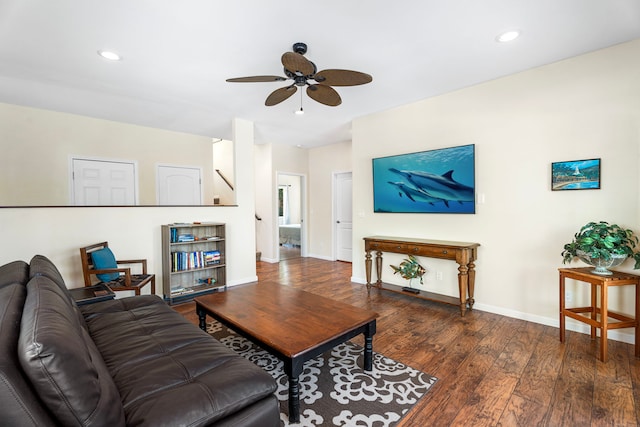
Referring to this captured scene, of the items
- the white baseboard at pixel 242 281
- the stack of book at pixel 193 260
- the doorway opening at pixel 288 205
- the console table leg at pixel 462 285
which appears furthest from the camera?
the doorway opening at pixel 288 205

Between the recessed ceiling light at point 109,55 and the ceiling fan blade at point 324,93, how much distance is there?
1757 millimetres

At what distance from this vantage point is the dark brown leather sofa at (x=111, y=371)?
815mm

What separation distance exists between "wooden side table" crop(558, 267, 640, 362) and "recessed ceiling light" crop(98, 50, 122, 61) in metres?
4.36

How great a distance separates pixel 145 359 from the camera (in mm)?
1472

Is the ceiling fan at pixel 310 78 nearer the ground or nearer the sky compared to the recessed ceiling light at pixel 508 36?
nearer the ground

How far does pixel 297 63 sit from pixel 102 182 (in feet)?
14.6

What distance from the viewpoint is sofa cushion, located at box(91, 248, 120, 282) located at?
3.06 metres

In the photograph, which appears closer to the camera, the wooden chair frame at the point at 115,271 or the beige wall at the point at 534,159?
the beige wall at the point at 534,159

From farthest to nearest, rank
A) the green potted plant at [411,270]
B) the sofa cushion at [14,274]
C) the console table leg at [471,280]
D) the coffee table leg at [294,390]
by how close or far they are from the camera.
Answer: the green potted plant at [411,270]
the console table leg at [471,280]
the coffee table leg at [294,390]
the sofa cushion at [14,274]

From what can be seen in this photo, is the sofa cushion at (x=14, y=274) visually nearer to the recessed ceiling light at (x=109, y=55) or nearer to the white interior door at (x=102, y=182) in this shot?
the recessed ceiling light at (x=109, y=55)

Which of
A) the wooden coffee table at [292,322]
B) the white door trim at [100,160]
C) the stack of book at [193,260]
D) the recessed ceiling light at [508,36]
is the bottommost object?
the wooden coffee table at [292,322]

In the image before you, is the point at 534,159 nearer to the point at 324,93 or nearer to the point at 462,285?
the point at 462,285

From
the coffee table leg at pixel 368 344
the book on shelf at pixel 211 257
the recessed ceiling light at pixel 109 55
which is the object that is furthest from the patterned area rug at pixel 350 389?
the recessed ceiling light at pixel 109 55

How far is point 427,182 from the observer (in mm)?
3729
